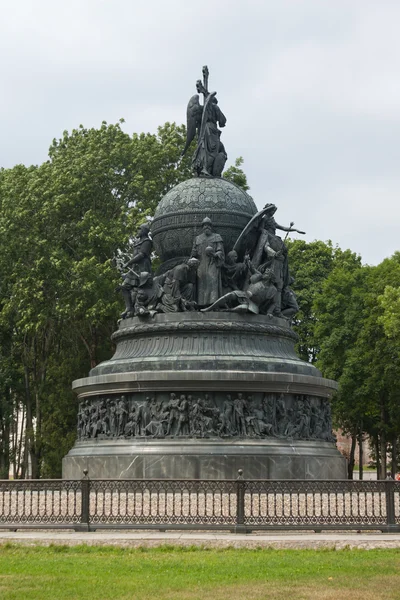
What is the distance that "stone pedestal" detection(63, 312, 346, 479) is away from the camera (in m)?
24.0

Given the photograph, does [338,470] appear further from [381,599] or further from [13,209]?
[13,209]

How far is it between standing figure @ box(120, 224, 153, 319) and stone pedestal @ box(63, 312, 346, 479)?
1.15 meters

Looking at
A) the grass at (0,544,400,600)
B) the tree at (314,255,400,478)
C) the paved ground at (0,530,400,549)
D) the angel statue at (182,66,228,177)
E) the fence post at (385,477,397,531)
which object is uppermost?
the angel statue at (182,66,228,177)

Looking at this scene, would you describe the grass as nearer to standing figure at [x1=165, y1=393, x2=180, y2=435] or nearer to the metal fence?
the metal fence

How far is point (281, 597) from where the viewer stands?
10.6m

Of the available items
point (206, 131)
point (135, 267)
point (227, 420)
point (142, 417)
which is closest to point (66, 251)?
point (206, 131)

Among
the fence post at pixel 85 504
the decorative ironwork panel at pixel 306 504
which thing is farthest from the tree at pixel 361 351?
the fence post at pixel 85 504

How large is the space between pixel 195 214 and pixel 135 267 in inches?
99.9

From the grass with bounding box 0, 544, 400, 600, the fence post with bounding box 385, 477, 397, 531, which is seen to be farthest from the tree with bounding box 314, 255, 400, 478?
the grass with bounding box 0, 544, 400, 600

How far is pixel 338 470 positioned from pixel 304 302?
26.7 meters

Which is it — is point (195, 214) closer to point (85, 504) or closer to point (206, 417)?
point (206, 417)

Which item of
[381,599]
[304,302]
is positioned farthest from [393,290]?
[381,599]

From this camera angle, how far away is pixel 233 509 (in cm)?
1788

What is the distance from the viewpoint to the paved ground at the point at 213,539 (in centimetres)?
1537
